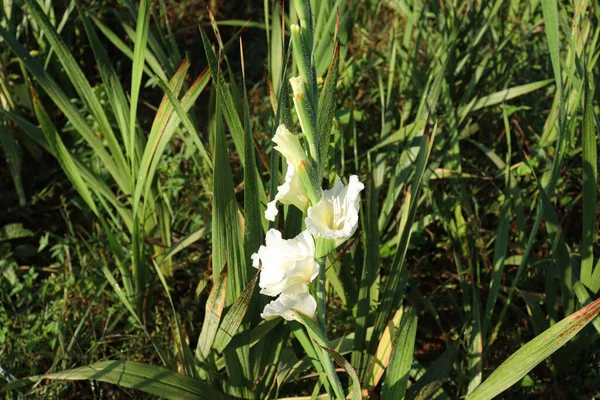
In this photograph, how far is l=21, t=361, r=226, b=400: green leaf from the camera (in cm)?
123

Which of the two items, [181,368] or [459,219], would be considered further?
[459,219]

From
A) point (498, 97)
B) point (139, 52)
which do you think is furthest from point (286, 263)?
point (498, 97)

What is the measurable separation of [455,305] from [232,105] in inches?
32.6

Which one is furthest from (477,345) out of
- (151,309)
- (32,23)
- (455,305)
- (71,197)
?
(32,23)

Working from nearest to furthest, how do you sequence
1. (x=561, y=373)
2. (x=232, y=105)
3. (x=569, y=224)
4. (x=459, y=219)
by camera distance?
(x=232, y=105)
(x=561, y=373)
(x=459, y=219)
(x=569, y=224)

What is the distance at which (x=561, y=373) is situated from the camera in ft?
5.31

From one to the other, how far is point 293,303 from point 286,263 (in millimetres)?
62

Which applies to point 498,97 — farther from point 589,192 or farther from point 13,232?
point 13,232

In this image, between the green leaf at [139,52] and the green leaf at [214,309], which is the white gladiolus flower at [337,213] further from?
the green leaf at [139,52]

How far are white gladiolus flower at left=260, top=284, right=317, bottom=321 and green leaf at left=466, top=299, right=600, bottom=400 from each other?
426 mm

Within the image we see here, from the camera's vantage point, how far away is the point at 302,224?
1.35m

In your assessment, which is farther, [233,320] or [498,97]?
[498,97]

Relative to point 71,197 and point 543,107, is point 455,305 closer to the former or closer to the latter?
point 543,107

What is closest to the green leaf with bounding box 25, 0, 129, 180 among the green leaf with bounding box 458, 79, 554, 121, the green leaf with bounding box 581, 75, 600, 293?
the green leaf with bounding box 458, 79, 554, 121
